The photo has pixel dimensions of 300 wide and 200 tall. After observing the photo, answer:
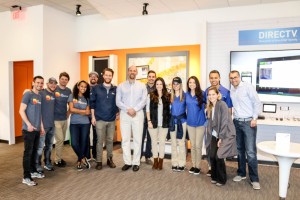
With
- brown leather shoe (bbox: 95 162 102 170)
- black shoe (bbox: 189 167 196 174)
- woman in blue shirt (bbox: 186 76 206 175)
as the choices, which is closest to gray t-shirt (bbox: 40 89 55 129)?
brown leather shoe (bbox: 95 162 102 170)

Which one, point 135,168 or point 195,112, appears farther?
point 135,168

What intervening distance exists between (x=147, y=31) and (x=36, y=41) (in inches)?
94.4

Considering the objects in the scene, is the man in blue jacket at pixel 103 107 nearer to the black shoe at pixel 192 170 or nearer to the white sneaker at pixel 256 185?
the black shoe at pixel 192 170

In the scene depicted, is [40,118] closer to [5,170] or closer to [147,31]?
[5,170]

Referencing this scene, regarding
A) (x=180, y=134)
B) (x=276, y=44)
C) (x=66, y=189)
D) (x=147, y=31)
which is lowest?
(x=66, y=189)

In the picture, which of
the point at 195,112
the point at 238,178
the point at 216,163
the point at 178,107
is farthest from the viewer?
the point at 178,107

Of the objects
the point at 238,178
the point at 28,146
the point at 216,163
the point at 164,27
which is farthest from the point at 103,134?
the point at 164,27

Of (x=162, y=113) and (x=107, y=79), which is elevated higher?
(x=107, y=79)

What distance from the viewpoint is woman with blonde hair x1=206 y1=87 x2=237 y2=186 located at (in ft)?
11.1

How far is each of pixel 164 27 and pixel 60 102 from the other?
2.81m

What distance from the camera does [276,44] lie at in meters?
4.75

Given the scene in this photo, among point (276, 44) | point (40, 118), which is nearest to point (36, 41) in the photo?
point (40, 118)

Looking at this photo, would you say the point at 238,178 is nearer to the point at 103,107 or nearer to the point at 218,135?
the point at 218,135

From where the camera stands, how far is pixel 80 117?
420cm
